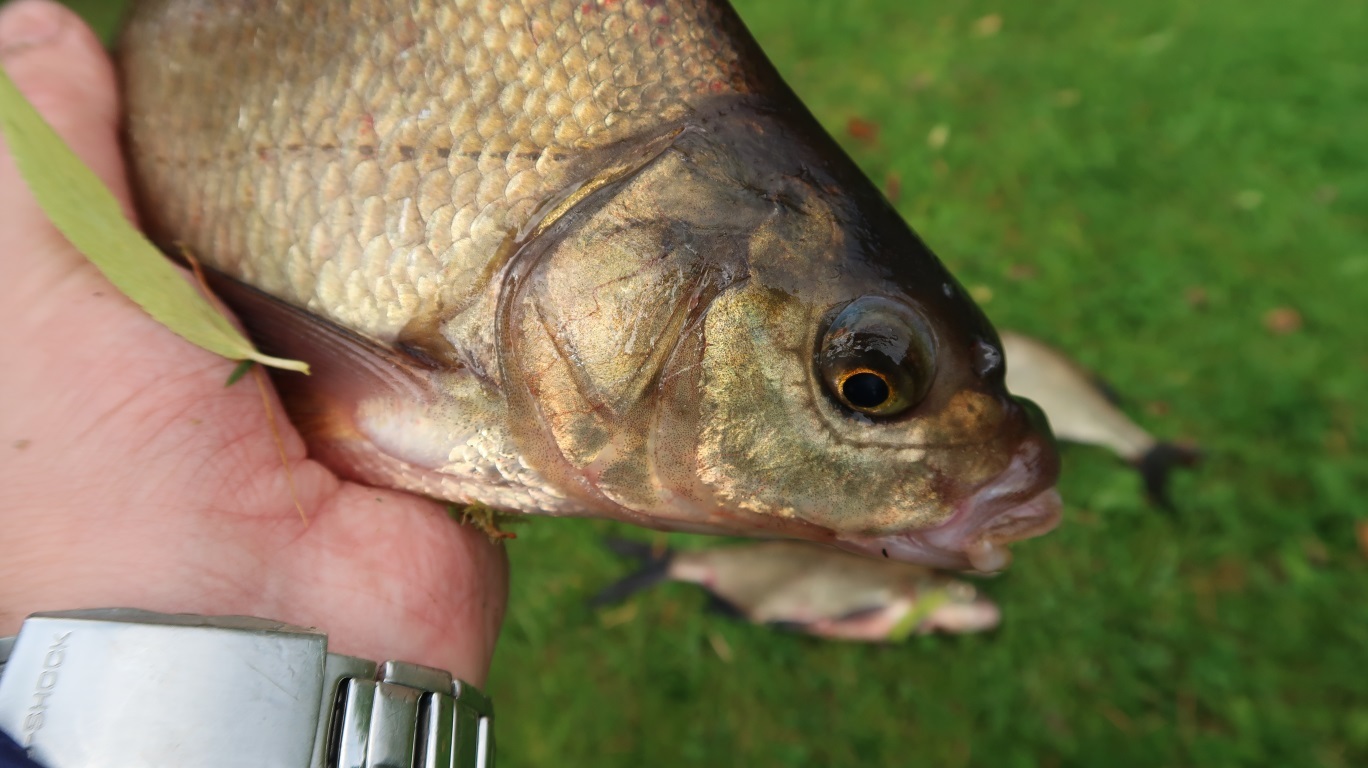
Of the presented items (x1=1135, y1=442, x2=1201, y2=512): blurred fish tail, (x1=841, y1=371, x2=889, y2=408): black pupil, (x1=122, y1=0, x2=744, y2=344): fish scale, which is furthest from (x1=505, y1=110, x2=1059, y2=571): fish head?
(x1=1135, y1=442, x2=1201, y2=512): blurred fish tail

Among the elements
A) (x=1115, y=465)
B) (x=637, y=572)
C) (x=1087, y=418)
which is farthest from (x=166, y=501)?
(x=1115, y=465)

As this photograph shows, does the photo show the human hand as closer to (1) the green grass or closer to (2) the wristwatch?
(2) the wristwatch

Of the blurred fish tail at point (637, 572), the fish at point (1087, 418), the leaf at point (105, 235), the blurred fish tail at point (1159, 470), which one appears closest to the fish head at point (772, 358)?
the leaf at point (105, 235)

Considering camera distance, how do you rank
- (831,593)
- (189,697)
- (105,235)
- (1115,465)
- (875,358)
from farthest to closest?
(1115,465) < (831,593) < (105,235) < (875,358) < (189,697)

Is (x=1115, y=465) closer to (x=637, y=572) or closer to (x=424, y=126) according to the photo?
(x=637, y=572)

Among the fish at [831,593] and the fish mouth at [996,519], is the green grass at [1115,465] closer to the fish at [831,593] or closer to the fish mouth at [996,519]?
the fish at [831,593]
